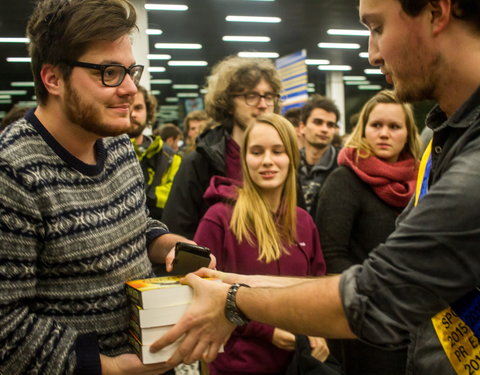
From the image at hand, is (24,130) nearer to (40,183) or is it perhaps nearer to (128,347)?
(40,183)

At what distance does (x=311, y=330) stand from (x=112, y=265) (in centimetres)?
61

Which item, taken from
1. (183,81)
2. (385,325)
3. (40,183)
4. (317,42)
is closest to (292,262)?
(385,325)

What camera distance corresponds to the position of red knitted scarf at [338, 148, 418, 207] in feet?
8.16

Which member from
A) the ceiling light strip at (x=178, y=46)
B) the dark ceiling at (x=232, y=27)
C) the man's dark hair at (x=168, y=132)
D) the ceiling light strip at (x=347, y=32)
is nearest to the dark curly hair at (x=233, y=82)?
the dark ceiling at (x=232, y=27)

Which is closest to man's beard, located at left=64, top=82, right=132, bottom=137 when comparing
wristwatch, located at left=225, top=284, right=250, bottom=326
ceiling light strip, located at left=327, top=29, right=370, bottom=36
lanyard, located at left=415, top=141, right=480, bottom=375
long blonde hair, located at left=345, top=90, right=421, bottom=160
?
wristwatch, located at left=225, top=284, right=250, bottom=326

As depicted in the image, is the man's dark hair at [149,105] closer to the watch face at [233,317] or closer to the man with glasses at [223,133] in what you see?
the man with glasses at [223,133]

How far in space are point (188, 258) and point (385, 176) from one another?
135 cm

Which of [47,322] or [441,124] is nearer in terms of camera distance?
[47,322]

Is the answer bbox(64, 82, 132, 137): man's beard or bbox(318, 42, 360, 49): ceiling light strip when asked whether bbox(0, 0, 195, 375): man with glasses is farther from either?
bbox(318, 42, 360, 49): ceiling light strip

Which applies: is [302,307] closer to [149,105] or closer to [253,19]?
[149,105]

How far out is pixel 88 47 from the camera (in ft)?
4.73

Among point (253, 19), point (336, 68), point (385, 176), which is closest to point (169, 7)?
point (253, 19)

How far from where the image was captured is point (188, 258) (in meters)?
1.58

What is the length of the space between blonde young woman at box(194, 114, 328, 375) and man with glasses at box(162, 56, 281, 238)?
6.8 inches
